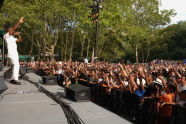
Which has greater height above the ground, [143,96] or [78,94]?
[78,94]

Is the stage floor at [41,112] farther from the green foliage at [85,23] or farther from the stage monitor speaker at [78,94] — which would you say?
the green foliage at [85,23]

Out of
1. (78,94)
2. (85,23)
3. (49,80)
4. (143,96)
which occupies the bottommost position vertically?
(143,96)

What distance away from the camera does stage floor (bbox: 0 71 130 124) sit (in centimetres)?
405

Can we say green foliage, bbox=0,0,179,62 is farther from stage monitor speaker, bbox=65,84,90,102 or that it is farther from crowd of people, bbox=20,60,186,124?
stage monitor speaker, bbox=65,84,90,102

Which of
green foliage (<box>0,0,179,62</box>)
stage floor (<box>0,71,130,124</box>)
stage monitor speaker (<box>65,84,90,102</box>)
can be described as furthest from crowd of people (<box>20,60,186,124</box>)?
green foliage (<box>0,0,179,62</box>)

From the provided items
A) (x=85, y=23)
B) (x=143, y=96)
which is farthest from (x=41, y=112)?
(x=85, y=23)

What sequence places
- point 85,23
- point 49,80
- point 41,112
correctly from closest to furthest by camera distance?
point 41,112 < point 49,80 < point 85,23

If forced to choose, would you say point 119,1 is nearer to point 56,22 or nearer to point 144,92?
point 56,22

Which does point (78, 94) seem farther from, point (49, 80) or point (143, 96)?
point (49, 80)

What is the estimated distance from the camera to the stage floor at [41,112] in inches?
160

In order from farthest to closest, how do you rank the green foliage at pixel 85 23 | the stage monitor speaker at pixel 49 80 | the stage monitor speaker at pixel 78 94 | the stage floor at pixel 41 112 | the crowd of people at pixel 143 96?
the green foliage at pixel 85 23
the stage monitor speaker at pixel 49 80
the crowd of people at pixel 143 96
the stage monitor speaker at pixel 78 94
the stage floor at pixel 41 112

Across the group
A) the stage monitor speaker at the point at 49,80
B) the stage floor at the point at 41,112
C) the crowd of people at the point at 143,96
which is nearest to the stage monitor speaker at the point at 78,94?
the stage floor at the point at 41,112

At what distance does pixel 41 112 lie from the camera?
4594mm

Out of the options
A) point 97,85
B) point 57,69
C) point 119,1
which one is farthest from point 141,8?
point 97,85
